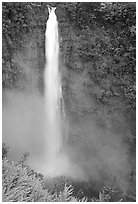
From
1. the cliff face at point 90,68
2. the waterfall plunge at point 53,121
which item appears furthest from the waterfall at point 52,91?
the cliff face at point 90,68

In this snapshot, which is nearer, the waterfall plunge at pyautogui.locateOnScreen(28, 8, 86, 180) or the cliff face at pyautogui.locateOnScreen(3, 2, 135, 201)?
the cliff face at pyautogui.locateOnScreen(3, 2, 135, 201)

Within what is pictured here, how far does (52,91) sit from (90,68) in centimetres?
141

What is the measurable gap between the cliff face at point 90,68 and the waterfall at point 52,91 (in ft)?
0.59

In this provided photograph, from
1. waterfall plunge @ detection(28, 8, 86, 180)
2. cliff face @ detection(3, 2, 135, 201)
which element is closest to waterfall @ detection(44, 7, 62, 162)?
waterfall plunge @ detection(28, 8, 86, 180)

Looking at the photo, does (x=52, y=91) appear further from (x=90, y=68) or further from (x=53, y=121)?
(x=90, y=68)

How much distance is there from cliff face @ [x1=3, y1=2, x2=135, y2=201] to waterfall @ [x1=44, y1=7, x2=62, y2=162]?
0.18 m

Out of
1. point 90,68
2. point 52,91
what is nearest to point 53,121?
point 52,91

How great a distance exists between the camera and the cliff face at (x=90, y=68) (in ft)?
24.1

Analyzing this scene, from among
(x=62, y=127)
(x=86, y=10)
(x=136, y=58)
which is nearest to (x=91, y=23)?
(x=86, y=10)

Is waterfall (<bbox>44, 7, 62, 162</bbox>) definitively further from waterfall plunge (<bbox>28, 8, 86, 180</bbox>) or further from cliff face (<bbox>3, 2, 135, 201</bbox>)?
cliff face (<bbox>3, 2, 135, 201</bbox>)

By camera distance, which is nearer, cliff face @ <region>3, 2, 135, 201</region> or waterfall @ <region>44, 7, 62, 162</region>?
cliff face @ <region>3, 2, 135, 201</region>

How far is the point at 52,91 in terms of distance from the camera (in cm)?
805

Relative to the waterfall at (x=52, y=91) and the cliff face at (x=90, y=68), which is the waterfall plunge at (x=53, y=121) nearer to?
the waterfall at (x=52, y=91)

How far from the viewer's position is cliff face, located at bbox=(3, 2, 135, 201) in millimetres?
7332
